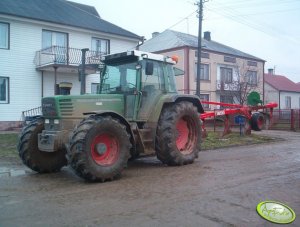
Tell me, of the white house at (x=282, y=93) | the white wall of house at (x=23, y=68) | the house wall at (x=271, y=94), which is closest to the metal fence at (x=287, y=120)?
the white wall of house at (x=23, y=68)

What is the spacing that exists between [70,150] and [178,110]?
11.3ft

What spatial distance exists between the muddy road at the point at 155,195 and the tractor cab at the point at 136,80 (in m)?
1.51

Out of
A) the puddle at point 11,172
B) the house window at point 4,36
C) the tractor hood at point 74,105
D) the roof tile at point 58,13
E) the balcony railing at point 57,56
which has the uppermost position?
the roof tile at point 58,13

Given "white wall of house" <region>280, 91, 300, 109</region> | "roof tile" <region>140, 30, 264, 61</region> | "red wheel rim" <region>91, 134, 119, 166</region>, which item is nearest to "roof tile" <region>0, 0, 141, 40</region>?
"roof tile" <region>140, 30, 264, 61</region>

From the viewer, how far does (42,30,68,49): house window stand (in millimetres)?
23780

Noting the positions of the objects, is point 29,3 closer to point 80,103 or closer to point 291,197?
point 80,103

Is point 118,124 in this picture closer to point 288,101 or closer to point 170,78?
point 170,78

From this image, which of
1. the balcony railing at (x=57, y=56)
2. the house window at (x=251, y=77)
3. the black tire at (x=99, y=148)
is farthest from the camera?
the house window at (x=251, y=77)

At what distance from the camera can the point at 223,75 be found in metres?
39.4

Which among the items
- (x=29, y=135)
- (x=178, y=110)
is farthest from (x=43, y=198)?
(x=178, y=110)

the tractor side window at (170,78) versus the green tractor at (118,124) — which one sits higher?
the tractor side window at (170,78)

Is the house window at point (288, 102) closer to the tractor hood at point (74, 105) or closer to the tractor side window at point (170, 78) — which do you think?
the tractor side window at point (170, 78)

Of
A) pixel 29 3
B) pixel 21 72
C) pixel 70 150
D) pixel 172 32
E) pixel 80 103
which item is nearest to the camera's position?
pixel 70 150

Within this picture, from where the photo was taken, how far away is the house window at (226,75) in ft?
128
